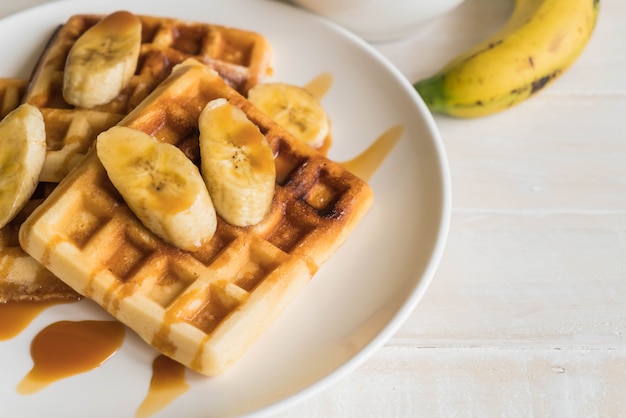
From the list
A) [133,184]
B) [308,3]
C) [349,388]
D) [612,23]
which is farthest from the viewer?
[612,23]

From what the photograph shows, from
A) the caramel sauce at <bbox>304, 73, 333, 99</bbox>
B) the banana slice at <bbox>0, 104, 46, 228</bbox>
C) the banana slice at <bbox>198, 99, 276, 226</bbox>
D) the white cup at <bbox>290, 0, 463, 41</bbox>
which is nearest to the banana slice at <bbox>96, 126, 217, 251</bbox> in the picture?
the banana slice at <bbox>198, 99, 276, 226</bbox>

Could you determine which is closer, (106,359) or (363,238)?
(106,359)

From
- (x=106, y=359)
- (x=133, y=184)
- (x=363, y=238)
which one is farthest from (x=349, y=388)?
(x=133, y=184)

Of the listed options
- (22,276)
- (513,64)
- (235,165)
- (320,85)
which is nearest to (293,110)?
(320,85)

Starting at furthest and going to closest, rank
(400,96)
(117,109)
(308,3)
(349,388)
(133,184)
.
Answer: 1. (308,3)
2. (400,96)
3. (117,109)
4. (349,388)
5. (133,184)

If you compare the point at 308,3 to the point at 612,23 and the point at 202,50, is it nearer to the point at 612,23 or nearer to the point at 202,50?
the point at 202,50

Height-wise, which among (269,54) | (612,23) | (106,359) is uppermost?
(269,54)

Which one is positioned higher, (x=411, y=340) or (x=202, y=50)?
(x=202, y=50)

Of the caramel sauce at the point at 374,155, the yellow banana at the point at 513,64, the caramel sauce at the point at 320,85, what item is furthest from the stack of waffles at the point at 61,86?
the yellow banana at the point at 513,64
